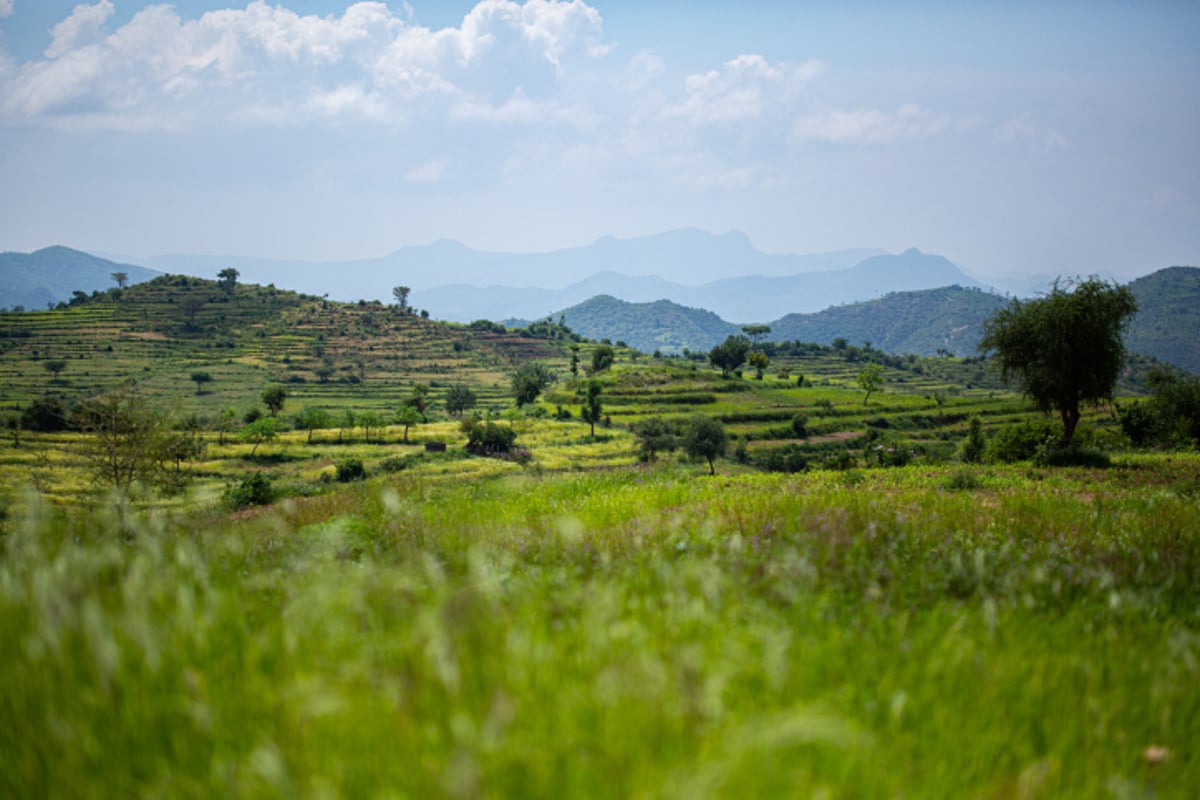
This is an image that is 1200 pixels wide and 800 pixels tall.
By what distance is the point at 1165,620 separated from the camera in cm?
454

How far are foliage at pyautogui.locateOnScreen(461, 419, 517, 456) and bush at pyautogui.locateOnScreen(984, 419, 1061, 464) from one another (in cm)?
7054

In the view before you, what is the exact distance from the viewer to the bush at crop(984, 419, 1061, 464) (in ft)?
103

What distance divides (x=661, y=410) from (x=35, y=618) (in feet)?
411

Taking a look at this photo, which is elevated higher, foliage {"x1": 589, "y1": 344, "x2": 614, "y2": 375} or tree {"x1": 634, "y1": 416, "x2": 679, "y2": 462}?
foliage {"x1": 589, "y1": 344, "x2": 614, "y2": 375}

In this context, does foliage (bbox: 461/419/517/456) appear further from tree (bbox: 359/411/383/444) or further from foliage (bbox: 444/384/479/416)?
foliage (bbox: 444/384/479/416)

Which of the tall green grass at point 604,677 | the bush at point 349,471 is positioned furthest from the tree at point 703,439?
the tall green grass at point 604,677

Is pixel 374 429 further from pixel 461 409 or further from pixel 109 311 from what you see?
pixel 109 311

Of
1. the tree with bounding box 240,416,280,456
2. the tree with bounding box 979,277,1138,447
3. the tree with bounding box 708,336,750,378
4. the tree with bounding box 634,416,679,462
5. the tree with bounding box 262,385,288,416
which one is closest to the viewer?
the tree with bounding box 979,277,1138,447

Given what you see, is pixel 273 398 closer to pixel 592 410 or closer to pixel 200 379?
pixel 200 379

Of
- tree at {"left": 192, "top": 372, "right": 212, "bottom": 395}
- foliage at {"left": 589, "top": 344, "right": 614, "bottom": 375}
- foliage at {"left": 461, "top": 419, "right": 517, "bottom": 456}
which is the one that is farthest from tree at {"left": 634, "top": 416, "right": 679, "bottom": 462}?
tree at {"left": 192, "top": 372, "right": 212, "bottom": 395}

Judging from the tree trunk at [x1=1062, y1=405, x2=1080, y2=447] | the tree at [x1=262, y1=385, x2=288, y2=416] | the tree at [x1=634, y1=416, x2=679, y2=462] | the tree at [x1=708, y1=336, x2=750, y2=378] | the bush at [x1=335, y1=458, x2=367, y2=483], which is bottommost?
the bush at [x1=335, y1=458, x2=367, y2=483]

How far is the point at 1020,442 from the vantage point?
105ft

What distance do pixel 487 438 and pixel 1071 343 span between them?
77.9 m

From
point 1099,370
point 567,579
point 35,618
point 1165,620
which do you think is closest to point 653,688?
point 567,579
